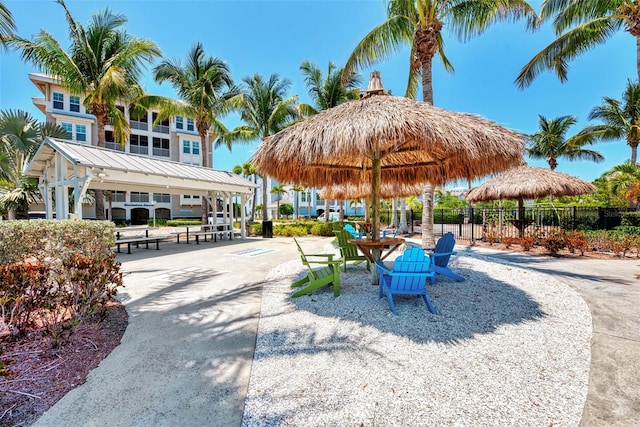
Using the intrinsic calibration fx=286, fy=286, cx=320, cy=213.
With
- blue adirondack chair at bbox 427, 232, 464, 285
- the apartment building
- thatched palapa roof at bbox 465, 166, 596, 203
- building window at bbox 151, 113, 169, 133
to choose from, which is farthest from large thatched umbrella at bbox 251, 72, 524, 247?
building window at bbox 151, 113, 169, 133

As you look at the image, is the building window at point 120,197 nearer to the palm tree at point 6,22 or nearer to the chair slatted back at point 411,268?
the palm tree at point 6,22

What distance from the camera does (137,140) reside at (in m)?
33.1

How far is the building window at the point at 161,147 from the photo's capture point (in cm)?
3406

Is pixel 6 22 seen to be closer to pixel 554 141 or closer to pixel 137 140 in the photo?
pixel 137 140

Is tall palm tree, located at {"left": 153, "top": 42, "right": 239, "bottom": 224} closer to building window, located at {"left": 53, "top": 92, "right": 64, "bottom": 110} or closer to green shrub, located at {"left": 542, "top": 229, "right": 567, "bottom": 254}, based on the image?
green shrub, located at {"left": 542, "top": 229, "right": 567, "bottom": 254}

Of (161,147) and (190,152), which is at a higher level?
(161,147)

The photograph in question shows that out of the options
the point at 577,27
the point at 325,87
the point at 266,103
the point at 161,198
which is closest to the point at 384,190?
the point at 577,27

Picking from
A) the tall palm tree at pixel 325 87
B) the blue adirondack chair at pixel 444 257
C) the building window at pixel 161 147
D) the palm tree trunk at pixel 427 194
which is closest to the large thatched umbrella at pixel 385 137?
the blue adirondack chair at pixel 444 257

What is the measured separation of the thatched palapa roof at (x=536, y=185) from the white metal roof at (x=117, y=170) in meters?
13.4

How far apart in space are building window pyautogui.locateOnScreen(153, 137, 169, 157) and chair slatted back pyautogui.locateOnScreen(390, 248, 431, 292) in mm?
36871

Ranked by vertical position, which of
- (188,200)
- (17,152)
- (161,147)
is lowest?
(188,200)

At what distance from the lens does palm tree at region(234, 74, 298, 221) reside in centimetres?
1950

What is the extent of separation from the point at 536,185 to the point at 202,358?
1382 cm

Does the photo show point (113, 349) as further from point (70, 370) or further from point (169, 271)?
point (169, 271)
